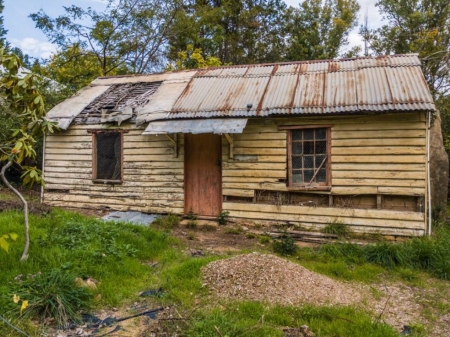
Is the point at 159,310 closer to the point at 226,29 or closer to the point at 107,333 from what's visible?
the point at 107,333

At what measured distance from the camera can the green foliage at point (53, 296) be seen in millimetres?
3691

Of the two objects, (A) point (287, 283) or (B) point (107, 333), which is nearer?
(B) point (107, 333)

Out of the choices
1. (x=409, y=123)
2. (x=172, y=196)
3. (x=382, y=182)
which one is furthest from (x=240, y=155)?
(x=409, y=123)

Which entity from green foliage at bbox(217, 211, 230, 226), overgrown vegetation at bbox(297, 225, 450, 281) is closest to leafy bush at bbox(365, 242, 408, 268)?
overgrown vegetation at bbox(297, 225, 450, 281)

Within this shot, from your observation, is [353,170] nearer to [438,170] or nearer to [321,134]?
[321,134]

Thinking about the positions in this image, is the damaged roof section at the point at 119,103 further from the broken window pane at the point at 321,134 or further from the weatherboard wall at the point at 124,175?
the broken window pane at the point at 321,134

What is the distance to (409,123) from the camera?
687 cm

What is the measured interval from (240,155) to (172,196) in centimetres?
204

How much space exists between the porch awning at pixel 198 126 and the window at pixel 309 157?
120 cm

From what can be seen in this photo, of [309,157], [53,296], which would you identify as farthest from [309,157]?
[53,296]

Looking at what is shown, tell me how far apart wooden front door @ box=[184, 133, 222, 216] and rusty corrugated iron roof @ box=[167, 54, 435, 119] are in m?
0.86

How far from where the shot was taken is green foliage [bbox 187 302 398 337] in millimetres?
3414

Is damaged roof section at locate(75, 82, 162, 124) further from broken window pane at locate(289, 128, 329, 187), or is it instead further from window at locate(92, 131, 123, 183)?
broken window pane at locate(289, 128, 329, 187)

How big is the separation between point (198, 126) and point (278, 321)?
485cm
